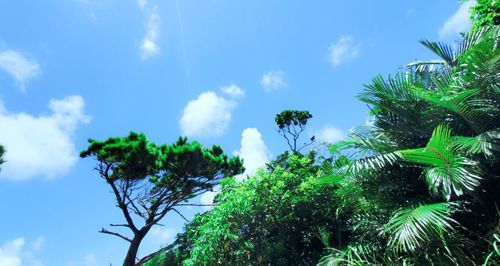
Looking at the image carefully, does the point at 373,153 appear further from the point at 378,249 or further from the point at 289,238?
the point at 289,238

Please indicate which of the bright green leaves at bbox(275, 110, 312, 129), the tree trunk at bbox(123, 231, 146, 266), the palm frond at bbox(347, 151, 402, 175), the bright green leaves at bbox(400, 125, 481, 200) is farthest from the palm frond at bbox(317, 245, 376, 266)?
the bright green leaves at bbox(275, 110, 312, 129)

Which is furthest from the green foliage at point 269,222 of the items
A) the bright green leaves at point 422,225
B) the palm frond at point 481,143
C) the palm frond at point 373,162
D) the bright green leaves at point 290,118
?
the bright green leaves at point 290,118

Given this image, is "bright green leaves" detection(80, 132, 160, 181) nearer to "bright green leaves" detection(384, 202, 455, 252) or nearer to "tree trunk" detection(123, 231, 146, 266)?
"tree trunk" detection(123, 231, 146, 266)

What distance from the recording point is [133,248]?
49.9 feet

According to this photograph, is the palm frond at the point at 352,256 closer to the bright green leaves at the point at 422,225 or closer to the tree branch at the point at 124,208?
the bright green leaves at the point at 422,225

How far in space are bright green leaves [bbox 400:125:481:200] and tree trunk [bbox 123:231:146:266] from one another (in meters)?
12.2

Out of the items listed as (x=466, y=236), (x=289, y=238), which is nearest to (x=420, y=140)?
(x=466, y=236)

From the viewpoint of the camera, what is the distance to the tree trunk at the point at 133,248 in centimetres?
1484

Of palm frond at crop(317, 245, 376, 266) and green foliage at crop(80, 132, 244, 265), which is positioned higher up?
green foliage at crop(80, 132, 244, 265)

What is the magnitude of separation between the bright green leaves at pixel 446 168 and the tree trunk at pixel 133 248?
12.2 m

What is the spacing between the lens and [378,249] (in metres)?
7.03

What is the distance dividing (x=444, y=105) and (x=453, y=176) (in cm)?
107

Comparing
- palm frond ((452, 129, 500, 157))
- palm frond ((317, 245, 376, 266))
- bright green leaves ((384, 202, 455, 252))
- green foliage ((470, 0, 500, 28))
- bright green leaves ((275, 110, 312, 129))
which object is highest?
bright green leaves ((275, 110, 312, 129))

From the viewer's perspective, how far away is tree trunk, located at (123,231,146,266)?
14.8 m
